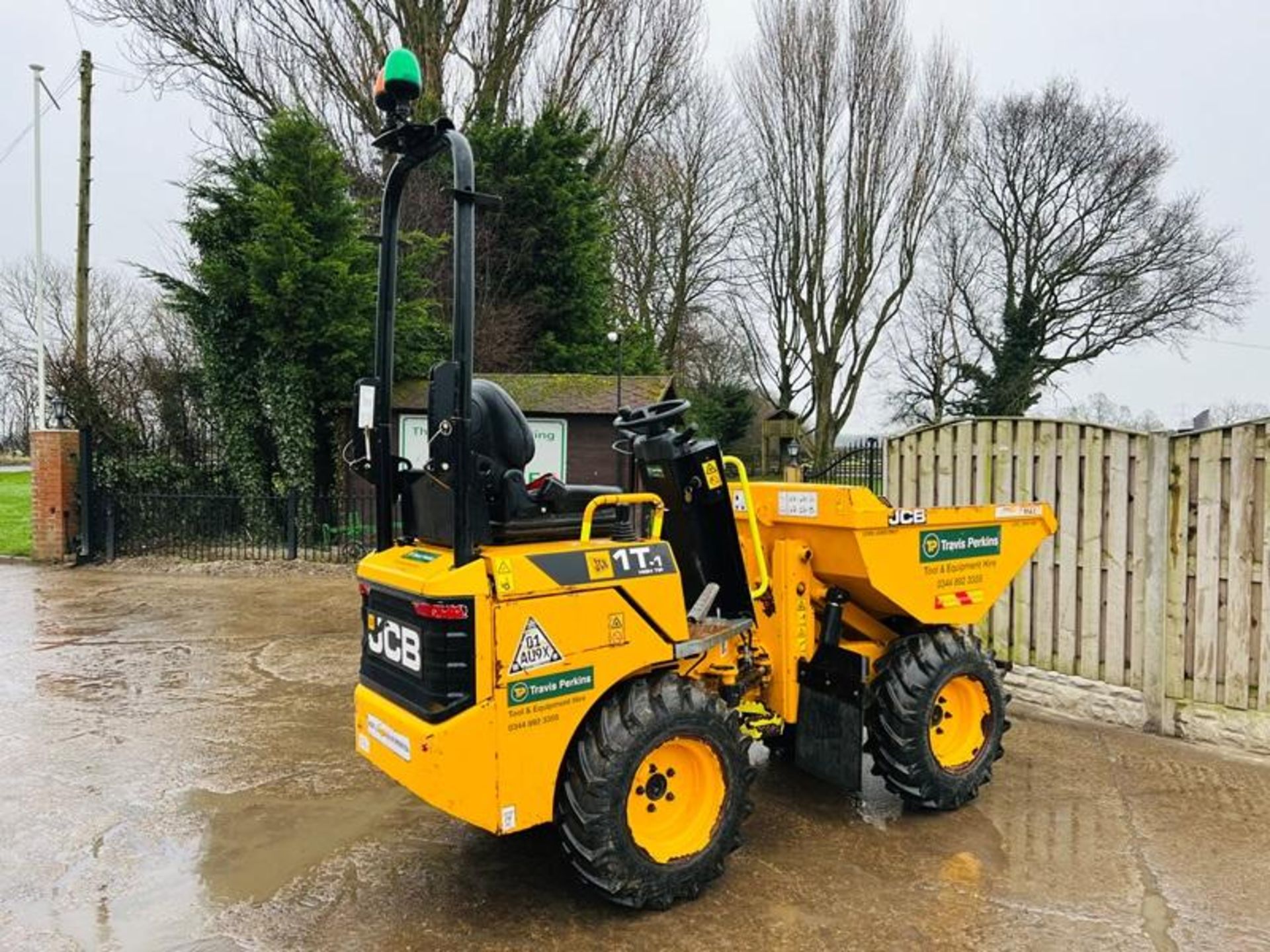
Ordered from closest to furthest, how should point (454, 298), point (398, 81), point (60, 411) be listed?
point (454, 298) < point (398, 81) < point (60, 411)

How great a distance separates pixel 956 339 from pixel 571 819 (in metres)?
27.1

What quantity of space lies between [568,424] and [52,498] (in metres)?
7.23

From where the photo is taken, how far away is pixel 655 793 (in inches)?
128

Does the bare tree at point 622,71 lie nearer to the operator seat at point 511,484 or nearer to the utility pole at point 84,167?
the utility pole at point 84,167

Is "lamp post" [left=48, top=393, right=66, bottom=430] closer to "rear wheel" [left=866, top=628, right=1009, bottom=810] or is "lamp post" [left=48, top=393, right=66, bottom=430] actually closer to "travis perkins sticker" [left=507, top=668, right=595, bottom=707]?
"travis perkins sticker" [left=507, top=668, right=595, bottom=707]

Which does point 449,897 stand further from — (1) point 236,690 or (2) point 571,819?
(1) point 236,690

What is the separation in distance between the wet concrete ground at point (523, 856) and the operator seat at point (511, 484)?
139cm

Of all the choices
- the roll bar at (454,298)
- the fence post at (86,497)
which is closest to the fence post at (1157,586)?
the roll bar at (454,298)

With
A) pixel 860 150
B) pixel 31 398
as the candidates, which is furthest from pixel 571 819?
pixel 31 398

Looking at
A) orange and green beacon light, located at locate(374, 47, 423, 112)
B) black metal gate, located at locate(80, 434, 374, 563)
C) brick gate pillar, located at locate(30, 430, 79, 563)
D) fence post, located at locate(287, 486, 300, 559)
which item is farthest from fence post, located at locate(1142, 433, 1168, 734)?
brick gate pillar, located at locate(30, 430, 79, 563)

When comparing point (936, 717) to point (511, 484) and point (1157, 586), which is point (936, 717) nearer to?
point (1157, 586)

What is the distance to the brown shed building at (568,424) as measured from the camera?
12422 millimetres

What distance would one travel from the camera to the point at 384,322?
3.46 metres

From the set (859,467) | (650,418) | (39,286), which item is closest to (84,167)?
(39,286)
